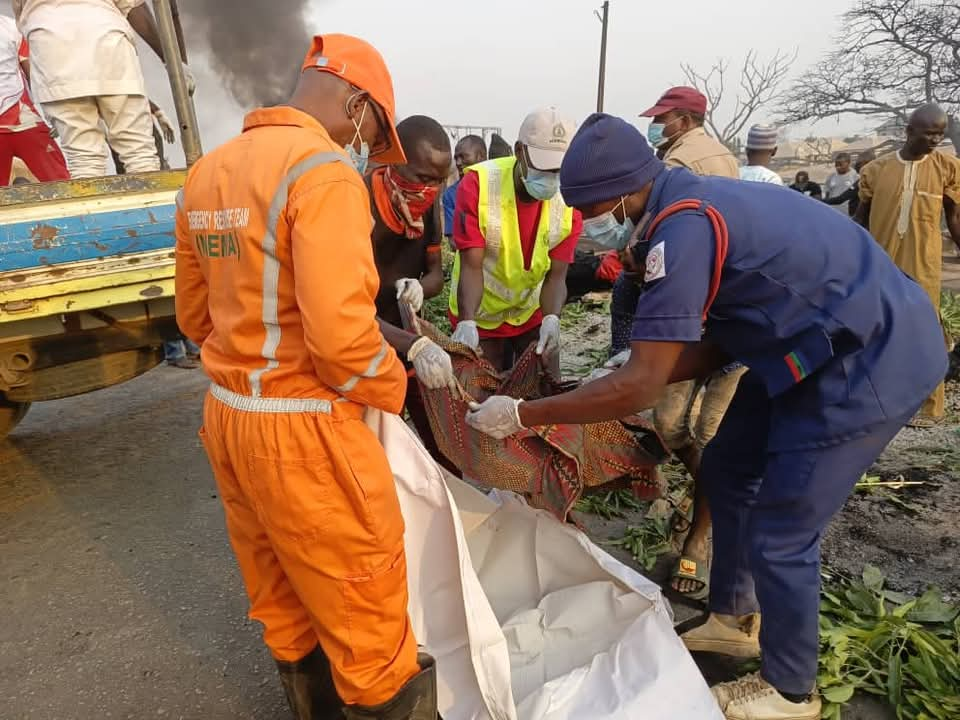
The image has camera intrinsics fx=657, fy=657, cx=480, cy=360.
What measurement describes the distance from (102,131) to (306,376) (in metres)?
3.31

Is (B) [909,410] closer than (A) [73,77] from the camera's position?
Yes

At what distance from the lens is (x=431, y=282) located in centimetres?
315

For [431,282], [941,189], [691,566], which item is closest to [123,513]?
[431,282]

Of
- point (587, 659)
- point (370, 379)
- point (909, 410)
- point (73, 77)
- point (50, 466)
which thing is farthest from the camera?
point (50, 466)

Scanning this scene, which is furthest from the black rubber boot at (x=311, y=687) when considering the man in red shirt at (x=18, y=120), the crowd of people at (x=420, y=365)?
the man in red shirt at (x=18, y=120)

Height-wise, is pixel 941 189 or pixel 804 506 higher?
pixel 941 189

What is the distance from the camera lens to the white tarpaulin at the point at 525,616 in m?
1.90

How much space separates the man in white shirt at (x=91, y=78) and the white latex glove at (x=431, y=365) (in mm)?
2782

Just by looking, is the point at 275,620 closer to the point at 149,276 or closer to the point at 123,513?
the point at 149,276

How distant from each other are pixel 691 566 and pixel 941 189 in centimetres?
343

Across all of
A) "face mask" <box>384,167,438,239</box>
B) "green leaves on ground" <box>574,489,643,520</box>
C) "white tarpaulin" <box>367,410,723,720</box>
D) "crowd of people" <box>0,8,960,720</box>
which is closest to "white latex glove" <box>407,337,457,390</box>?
"crowd of people" <box>0,8,960,720</box>

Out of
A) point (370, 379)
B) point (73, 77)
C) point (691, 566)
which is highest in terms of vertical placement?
point (73, 77)

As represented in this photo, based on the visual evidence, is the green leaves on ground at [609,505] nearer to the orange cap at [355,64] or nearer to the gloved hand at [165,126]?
the orange cap at [355,64]

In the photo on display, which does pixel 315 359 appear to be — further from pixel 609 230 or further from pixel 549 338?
pixel 549 338
